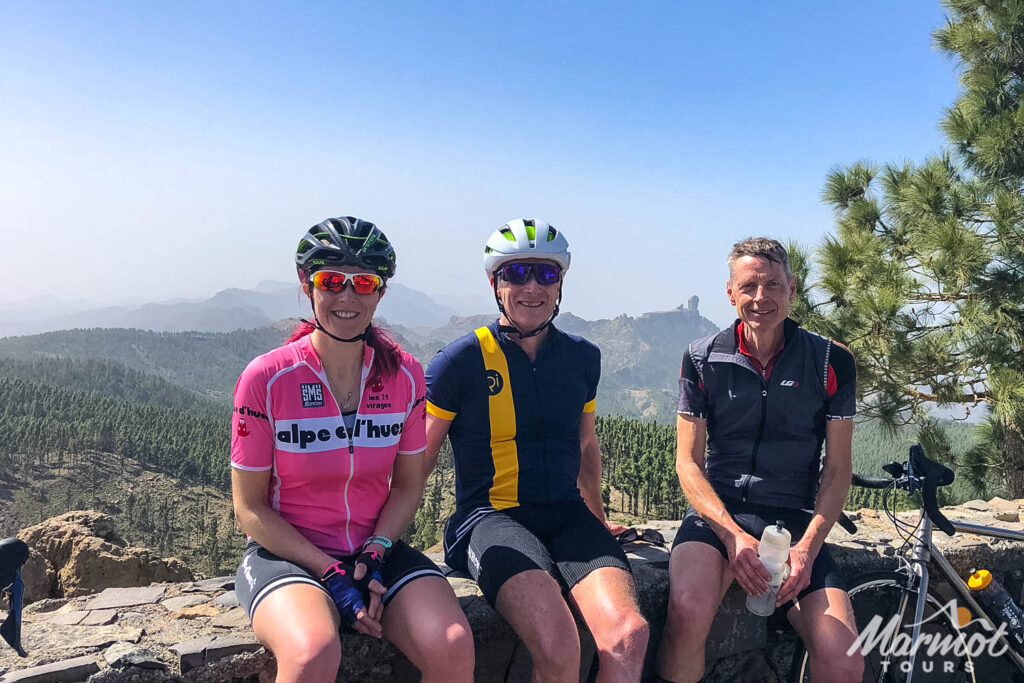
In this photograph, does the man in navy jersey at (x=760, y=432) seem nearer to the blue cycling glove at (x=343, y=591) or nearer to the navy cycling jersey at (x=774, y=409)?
the navy cycling jersey at (x=774, y=409)

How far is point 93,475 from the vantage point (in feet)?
329

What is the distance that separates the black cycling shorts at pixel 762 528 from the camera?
3238mm

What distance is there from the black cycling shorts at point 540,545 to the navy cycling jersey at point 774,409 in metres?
0.86

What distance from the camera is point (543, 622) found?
270 centimetres

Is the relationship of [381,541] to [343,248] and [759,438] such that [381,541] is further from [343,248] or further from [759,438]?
[759,438]

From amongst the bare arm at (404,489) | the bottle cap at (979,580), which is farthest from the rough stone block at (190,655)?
the bottle cap at (979,580)

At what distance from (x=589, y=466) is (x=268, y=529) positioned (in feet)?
5.81

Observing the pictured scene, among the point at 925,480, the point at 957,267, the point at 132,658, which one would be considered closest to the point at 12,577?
the point at 132,658

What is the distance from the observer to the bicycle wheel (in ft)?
11.1

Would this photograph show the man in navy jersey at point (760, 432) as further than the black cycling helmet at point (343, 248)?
Yes

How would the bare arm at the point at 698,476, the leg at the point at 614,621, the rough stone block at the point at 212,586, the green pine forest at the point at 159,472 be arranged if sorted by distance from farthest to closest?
the green pine forest at the point at 159,472 < the rough stone block at the point at 212,586 < the bare arm at the point at 698,476 < the leg at the point at 614,621

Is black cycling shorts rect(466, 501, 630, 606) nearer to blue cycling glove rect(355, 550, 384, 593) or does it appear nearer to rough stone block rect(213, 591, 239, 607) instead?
blue cycling glove rect(355, 550, 384, 593)

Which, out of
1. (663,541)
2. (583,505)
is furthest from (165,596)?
(663,541)

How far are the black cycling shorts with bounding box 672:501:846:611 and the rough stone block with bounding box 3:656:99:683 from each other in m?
2.63
